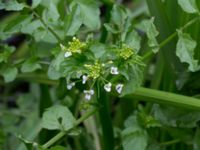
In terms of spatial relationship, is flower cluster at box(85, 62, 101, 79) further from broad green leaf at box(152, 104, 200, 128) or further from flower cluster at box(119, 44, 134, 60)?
broad green leaf at box(152, 104, 200, 128)

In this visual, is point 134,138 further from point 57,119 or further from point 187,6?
point 187,6

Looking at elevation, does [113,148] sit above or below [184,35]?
below

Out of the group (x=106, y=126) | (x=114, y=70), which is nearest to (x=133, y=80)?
(x=114, y=70)

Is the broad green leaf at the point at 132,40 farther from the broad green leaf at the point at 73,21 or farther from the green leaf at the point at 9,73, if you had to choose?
the green leaf at the point at 9,73

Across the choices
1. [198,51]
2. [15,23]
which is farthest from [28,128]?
[198,51]

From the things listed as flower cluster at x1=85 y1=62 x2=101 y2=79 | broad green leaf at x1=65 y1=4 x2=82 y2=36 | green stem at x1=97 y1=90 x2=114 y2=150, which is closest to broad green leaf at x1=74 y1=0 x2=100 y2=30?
broad green leaf at x1=65 y1=4 x2=82 y2=36

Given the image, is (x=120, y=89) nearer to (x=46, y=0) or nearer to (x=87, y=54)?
(x=87, y=54)

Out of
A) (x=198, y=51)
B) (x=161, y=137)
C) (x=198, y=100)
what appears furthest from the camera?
(x=161, y=137)
